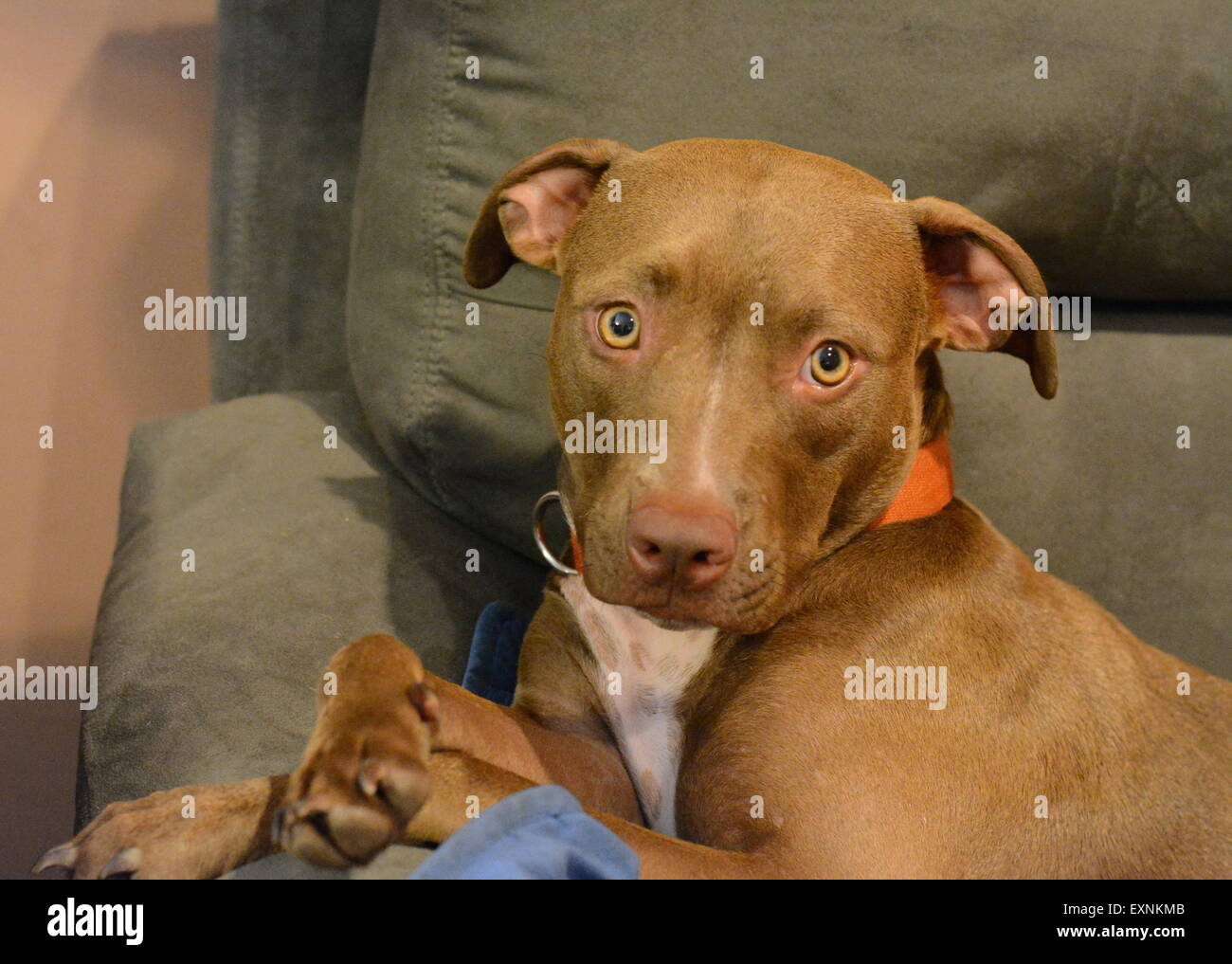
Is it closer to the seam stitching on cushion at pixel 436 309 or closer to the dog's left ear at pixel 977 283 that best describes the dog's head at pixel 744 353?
the dog's left ear at pixel 977 283

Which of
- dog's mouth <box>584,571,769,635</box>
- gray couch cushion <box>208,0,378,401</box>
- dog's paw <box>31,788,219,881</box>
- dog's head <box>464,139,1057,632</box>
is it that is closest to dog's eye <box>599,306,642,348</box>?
dog's head <box>464,139,1057,632</box>

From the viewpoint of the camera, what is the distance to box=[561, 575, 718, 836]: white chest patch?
212cm

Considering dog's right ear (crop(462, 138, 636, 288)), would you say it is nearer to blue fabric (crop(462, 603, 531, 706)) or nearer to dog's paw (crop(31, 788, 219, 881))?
blue fabric (crop(462, 603, 531, 706))

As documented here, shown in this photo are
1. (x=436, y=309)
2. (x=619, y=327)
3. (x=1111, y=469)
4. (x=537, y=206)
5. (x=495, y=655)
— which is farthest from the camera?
(x=1111, y=469)

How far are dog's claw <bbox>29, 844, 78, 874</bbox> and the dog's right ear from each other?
1354mm

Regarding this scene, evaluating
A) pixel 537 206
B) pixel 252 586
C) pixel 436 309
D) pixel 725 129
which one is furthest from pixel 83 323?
pixel 725 129

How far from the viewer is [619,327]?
6.62ft

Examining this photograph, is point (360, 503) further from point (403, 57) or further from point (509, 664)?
point (403, 57)

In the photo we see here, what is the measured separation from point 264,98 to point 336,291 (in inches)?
23.0

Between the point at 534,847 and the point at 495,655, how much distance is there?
0.96 m

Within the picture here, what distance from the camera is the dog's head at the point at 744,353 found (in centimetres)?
180

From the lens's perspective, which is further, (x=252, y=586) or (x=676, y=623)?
(x=252, y=586)

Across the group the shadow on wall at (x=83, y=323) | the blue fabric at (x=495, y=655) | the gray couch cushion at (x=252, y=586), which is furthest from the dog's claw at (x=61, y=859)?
the shadow on wall at (x=83, y=323)

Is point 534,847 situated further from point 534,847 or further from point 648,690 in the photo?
point 648,690
